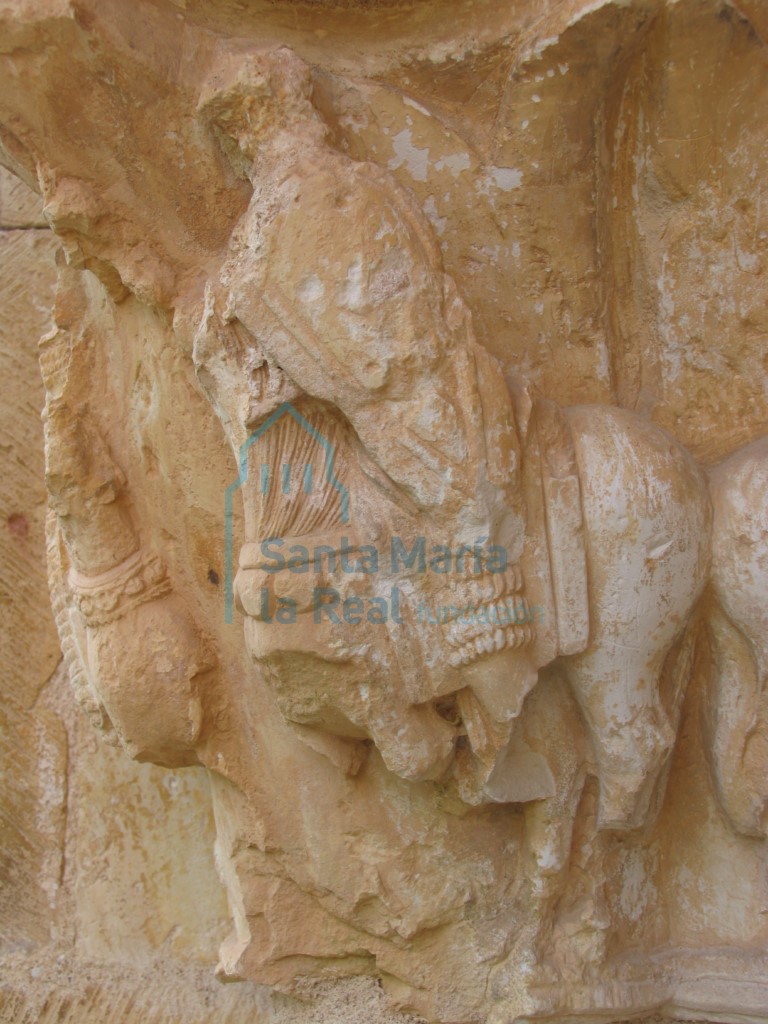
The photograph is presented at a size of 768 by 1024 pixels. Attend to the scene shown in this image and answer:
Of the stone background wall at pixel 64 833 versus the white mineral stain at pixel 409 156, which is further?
the stone background wall at pixel 64 833

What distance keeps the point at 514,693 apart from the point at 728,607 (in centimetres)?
33

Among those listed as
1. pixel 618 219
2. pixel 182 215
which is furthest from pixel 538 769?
pixel 182 215

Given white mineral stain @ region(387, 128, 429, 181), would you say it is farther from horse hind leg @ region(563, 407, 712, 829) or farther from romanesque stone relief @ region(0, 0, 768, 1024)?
horse hind leg @ region(563, 407, 712, 829)

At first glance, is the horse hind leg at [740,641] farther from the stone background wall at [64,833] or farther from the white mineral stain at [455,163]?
the stone background wall at [64,833]

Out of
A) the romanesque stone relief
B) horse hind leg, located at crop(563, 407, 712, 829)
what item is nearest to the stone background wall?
the romanesque stone relief

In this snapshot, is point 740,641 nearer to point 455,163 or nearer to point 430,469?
point 430,469

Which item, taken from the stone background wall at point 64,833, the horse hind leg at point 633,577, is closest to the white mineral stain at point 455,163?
the horse hind leg at point 633,577

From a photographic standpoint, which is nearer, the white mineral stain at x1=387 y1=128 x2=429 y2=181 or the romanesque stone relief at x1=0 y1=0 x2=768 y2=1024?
the romanesque stone relief at x1=0 y1=0 x2=768 y2=1024

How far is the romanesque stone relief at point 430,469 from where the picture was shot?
1.07 metres

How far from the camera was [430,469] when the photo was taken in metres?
1.04

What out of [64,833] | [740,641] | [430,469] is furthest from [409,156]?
[64,833]

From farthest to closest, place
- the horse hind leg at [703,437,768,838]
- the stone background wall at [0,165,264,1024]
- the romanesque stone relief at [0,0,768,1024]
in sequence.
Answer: the stone background wall at [0,165,264,1024] < the horse hind leg at [703,437,768,838] < the romanesque stone relief at [0,0,768,1024]

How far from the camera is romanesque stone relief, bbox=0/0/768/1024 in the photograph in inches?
42.1

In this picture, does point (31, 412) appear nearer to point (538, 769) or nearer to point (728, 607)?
point (538, 769)
